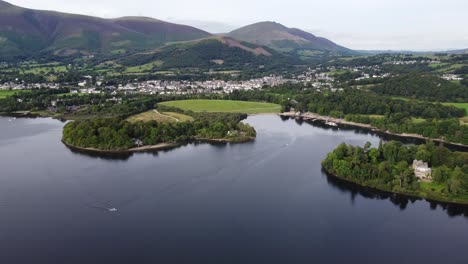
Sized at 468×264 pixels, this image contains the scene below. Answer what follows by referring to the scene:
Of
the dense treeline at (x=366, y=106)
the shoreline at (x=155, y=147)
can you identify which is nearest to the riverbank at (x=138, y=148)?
the shoreline at (x=155, y=147)

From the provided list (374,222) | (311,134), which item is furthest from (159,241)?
(311,134)

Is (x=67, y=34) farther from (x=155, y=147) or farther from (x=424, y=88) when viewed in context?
(x=155, y=147)

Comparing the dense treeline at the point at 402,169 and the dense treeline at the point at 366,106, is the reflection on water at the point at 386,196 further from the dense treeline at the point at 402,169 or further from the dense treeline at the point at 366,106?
the dense treeline at the point at 366,106

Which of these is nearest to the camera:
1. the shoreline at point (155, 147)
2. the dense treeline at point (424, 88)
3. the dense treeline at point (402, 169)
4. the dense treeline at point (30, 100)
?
the dense treeline at point (402, 169)

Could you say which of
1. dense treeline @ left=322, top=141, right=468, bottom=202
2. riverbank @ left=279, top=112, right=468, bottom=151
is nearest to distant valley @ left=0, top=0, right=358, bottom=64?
riverbank @ left=279, top=112, right=468, bottom=151

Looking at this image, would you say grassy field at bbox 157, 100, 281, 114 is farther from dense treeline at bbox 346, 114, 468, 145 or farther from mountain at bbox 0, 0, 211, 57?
mountain at bbox 0, 0, 211, 57
